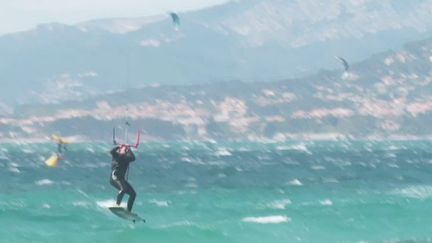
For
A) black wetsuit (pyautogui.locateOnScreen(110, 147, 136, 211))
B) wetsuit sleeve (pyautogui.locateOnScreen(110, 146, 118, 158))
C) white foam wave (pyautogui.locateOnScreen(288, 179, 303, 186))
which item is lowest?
white foam wave (pyautogui.locateOnScreen(288, 179, 303, 186))

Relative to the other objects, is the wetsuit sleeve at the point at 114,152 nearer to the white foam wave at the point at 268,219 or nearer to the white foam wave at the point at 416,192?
the white foam wave at the point at 268,219

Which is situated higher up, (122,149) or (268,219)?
(122,149)

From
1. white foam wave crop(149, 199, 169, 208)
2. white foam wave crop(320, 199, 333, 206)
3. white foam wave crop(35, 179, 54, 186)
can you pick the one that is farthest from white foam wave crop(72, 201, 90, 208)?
white foam wave crop(35, 179, 54, 186)

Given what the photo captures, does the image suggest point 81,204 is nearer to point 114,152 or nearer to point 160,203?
point 160,203

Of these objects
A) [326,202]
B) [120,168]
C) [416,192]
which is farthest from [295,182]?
[120,168]

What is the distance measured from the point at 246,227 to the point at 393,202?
1985 centimetres

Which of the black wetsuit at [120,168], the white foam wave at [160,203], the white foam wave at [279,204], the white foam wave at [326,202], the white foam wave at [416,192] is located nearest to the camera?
the black wetsuit at [120,168]

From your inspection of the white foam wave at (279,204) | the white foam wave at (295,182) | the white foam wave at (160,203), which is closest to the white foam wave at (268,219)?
the white foam wave at (279,204)

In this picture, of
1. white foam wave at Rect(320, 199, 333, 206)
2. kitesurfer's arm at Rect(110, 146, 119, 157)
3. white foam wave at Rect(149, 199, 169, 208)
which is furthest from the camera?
white foam wave at Rect(320, 199, 333, 206)

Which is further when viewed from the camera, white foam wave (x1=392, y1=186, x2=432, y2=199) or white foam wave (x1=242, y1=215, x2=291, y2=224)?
white foam wave (x1=392, y1=186, x2=432, y2=199)

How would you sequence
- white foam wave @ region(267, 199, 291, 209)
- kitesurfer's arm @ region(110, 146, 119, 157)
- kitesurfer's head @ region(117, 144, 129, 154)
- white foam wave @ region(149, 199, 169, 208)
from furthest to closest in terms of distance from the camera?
white foam wave @ region(267, 199, 291, 209) → white foam wave @ region(149, 199, 169, 208) → kitesurfer's head @ region(117, 144, 129, 154) → kitesurfer's arm @ region(110, 146, 119, 157)

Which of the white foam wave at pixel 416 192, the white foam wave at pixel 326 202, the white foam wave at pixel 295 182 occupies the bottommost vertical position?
the white foam wave at pixel 295 182

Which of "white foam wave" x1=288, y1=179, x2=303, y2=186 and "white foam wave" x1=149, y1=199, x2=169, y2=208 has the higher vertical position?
"white foam wave" x1=288, y1=179, x2=303, y2=186

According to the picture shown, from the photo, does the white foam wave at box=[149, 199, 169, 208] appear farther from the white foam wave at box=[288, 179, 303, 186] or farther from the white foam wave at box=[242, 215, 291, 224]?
the white foam wave at box=[288, 179, 303, 186]
